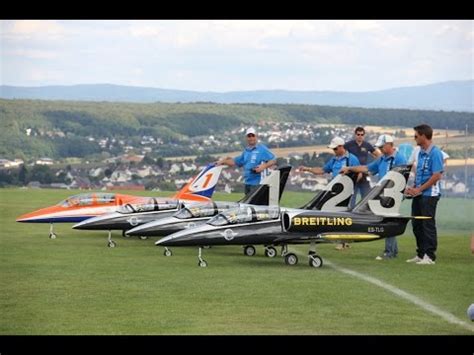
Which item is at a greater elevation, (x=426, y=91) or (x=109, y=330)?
(x=426, y=91)

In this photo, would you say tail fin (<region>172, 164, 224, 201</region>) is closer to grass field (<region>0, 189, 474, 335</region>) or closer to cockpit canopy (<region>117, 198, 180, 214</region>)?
cockpit canopy (<region>117, 198, 180, 214</region>)

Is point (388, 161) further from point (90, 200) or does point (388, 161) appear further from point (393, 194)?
point (90, 200)

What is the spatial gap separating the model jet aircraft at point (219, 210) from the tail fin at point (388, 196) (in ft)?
4.98

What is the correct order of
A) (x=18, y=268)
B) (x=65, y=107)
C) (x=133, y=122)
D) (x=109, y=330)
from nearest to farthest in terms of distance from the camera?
(x=109, y=330) < (x=18, y=268) < (x=65, y=107) < (x=133, y=122)

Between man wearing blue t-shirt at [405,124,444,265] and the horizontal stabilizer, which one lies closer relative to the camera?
the horizontal stabilizer

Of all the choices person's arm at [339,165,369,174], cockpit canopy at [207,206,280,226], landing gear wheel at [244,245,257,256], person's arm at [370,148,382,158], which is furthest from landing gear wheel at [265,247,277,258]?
person's arm at [370,148,382,158]

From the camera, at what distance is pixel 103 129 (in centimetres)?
3738

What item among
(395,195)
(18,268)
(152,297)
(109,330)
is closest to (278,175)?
(395,195)

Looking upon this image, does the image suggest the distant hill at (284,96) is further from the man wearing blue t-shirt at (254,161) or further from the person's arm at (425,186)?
the person's arm at (425,186)

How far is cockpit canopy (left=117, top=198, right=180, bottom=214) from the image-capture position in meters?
21.9

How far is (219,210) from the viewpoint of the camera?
20.2m

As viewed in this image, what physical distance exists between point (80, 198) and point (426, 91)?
31.0 ft

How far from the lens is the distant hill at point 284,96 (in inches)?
1080
